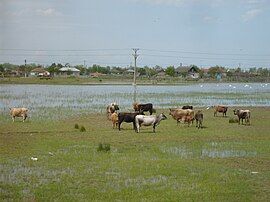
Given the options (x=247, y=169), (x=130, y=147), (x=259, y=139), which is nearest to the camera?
(x=247, y=169)

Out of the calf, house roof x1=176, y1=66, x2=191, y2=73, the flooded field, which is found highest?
house roof x1=176, y1=66, x2=191, y2=73

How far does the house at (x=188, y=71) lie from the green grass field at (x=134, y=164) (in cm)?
11633

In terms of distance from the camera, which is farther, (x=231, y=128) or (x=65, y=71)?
(x=65, y=71)

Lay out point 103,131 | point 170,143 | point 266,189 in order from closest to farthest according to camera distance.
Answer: point 266,189 < point 170,143 < point 103,131

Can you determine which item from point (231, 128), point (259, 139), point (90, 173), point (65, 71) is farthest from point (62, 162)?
point (65, 71)

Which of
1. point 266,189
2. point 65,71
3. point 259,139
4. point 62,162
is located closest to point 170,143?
point 259,139

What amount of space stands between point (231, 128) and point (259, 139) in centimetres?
425

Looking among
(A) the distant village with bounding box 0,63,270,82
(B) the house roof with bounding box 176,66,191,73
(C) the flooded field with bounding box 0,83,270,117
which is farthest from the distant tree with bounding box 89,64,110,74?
(C) the flooded field with bounding box 0,83,270,117

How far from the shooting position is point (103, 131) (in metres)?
23.6

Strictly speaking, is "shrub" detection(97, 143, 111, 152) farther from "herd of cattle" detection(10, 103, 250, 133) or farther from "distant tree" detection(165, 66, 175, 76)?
"distant tree" detection(165, 66, 175, 76)

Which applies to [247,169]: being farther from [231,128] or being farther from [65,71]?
[65,71]

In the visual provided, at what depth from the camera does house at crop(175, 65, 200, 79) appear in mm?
140500

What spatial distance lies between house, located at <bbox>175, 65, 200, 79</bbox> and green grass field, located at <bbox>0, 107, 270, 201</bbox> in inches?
4580

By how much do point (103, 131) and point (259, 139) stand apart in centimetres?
774
